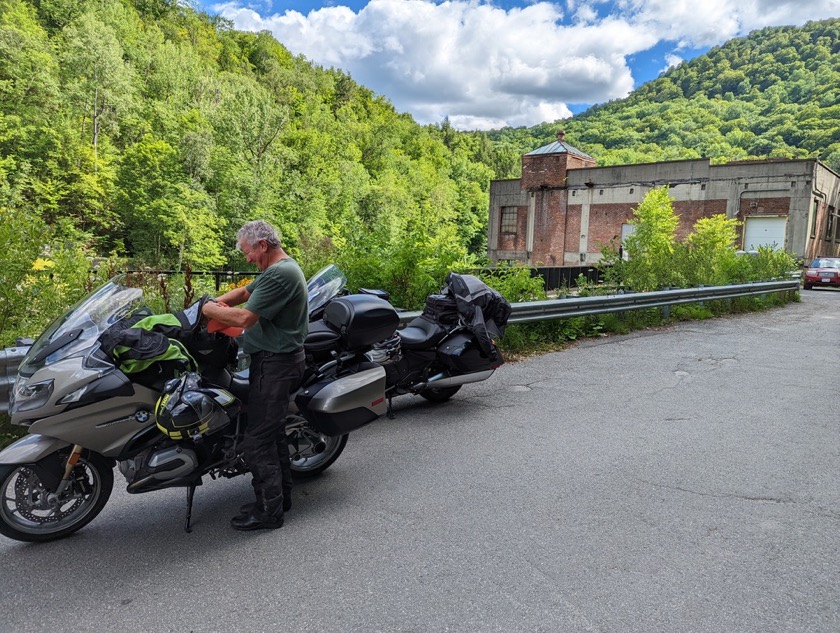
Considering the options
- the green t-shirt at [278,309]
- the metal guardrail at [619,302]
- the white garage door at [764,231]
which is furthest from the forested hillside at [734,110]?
the green t-shirt at [278,309]

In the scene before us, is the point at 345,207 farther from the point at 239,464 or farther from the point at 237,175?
the point at 239,464

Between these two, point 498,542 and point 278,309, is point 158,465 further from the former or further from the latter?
point 498,542

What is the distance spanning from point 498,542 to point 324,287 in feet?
7.94

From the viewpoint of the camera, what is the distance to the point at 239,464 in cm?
392

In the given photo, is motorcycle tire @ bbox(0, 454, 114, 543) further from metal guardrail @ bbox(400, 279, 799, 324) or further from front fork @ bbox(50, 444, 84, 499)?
metal guardrail @ bbox(400, 279, 799, 324)

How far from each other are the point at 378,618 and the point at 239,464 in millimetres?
1498

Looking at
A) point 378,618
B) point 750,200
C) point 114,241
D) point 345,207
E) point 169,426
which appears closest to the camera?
point 378,618

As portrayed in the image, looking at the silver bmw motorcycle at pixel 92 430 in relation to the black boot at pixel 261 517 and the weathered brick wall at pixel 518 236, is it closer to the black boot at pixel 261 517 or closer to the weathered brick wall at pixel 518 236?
the black boot at pixel 261 517

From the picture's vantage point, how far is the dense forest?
456 inches

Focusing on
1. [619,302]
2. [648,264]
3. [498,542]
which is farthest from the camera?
[648,264]

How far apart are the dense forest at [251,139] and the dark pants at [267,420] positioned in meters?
3.37

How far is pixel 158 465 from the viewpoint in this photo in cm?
352

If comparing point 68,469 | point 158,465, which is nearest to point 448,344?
point 158,465

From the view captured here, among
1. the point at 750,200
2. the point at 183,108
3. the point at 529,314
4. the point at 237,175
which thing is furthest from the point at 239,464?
the point at 183,108
